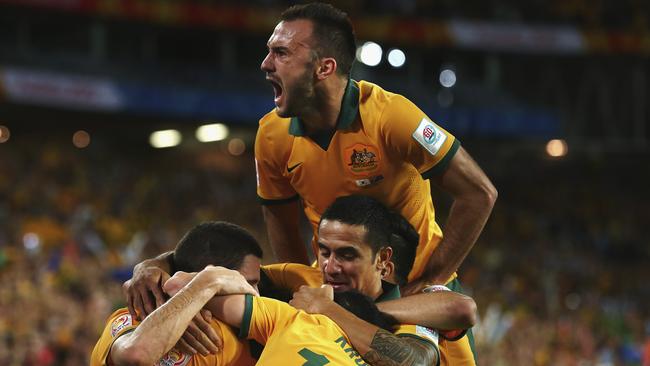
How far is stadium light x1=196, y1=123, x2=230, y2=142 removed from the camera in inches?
885

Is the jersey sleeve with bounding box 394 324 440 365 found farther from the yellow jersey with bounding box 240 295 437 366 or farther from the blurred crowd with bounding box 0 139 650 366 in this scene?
the blurred crowd with bounding box 0 139 650 366

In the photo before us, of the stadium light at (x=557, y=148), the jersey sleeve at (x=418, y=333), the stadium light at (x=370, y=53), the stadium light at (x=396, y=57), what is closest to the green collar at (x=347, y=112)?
the jersey sleeve at (x=418, y=333)

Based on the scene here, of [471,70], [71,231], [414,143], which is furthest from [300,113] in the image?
[471,70]

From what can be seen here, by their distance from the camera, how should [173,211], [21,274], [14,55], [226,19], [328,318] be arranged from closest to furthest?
[328,318] → [21,274] → [173,211] → [14,55] → [226,19]

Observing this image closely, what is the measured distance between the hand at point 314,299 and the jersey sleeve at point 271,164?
92 cm

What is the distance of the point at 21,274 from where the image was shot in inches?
436

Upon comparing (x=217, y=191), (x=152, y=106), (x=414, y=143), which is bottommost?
(x=217, y=191)

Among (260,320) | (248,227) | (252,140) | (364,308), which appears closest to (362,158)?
(364,308)

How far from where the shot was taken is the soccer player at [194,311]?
3363mm

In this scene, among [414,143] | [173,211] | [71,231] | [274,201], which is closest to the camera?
[414,143]

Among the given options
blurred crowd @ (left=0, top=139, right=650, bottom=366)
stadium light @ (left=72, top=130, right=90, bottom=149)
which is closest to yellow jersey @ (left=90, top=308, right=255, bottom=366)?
blurred crowd @ (left=0, top=139, right=650, bottom=366)

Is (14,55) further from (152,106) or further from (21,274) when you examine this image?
(21,274)

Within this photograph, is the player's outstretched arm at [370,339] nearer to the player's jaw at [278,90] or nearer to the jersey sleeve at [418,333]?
the jersey sleeve at [418,333]

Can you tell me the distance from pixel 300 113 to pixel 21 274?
7751 millimetres
